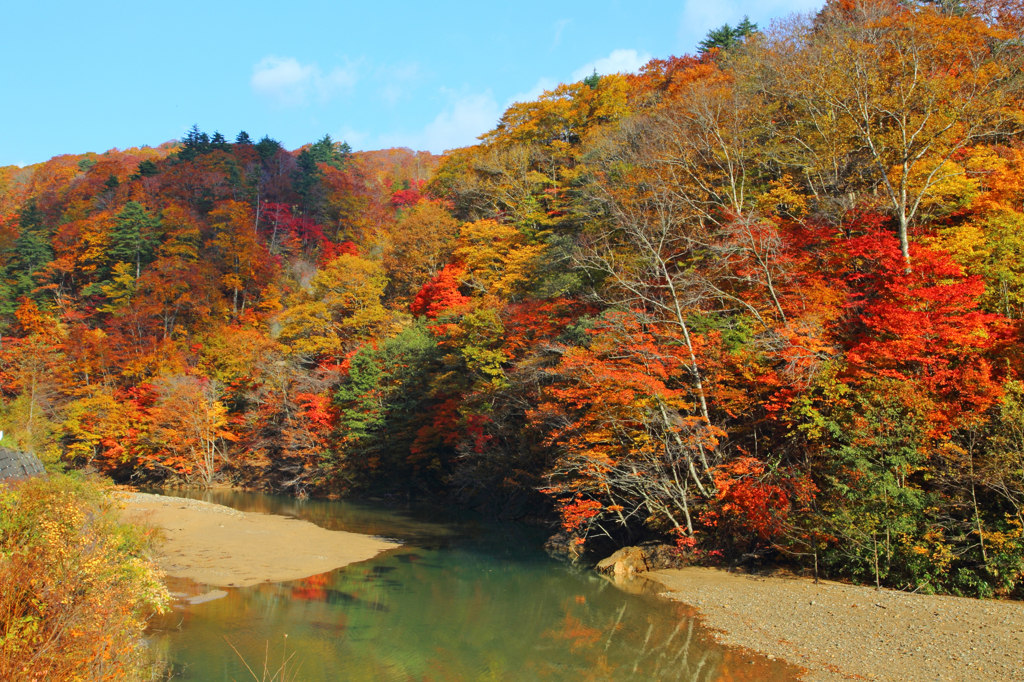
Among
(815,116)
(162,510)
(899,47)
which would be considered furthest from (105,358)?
(899,47)

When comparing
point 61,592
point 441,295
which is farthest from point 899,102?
point 61,592

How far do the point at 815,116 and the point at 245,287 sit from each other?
4240cm

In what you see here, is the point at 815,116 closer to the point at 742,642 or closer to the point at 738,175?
the point at 738,175

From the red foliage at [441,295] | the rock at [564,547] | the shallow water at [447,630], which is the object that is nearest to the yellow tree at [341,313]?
the red foliage at [441,295]

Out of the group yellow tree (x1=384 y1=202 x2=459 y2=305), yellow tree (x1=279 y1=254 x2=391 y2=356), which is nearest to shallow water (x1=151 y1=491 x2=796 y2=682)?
yellow tree (x1=279 y1=254 x2=391 y2=356)

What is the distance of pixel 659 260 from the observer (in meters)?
18.5

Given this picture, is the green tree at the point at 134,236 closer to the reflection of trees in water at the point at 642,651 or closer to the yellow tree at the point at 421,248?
the yellow tree at the point at 421,248

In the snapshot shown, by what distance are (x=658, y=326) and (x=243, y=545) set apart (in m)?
14.6

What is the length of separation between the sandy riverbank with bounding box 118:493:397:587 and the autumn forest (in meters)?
5.81

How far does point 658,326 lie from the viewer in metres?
19.7

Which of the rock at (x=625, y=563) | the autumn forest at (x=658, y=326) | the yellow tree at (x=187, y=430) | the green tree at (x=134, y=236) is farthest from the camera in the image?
the green tree at (x=134, y=236)

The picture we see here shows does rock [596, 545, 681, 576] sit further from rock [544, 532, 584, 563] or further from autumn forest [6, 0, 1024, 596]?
rock [544, 532, 584, 563]

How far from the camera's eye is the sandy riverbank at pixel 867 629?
→ 9.95m

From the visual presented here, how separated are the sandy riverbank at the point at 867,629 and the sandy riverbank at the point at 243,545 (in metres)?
10.3
